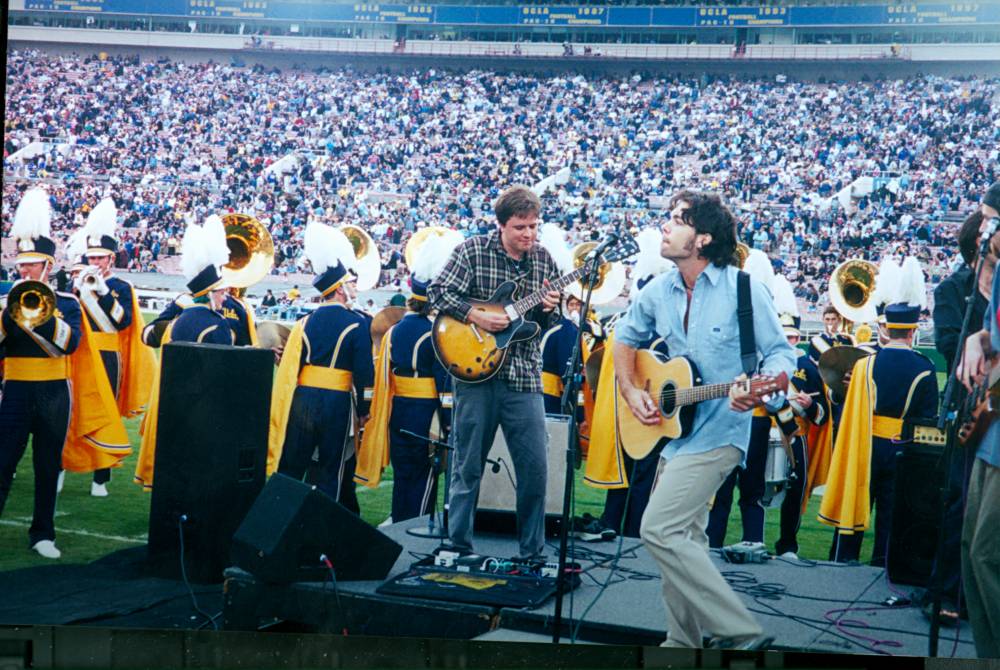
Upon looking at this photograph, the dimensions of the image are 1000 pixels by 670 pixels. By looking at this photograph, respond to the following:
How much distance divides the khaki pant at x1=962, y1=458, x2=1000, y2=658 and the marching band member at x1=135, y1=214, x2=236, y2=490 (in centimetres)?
384

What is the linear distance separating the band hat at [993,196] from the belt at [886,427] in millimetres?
1176

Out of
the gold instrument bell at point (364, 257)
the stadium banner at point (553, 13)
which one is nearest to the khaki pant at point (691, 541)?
the gold instrument bell at point (364, 257)

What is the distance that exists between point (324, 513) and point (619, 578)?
1.45 metres

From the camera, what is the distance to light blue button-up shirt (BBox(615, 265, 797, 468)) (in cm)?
463

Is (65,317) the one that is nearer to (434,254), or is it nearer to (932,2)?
(434,254)

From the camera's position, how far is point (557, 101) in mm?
5914

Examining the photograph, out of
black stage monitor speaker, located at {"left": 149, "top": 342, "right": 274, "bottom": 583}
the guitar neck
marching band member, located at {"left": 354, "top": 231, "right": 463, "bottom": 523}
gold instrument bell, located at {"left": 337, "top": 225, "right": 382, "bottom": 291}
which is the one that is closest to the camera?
the guitar neck

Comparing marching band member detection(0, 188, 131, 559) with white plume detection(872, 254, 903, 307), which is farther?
marching band member detection(0, 188, 131, 559)

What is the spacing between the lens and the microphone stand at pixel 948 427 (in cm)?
448

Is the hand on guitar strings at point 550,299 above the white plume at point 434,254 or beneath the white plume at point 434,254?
beneath

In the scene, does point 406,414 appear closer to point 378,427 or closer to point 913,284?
point 378,427

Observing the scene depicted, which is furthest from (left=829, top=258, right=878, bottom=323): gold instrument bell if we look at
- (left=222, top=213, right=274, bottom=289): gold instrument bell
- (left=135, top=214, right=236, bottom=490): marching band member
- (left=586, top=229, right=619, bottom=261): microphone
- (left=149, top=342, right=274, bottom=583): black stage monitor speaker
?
(left=135, top=214, right=236, bottom=490): marching band member

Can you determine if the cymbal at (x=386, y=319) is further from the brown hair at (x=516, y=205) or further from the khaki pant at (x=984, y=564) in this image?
the khaki pant at (x=984, y=564)

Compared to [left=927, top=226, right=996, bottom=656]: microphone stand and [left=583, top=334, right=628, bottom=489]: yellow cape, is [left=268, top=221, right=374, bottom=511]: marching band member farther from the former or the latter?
[left=927, top=226, right=996, bottom=656]: microphone stand
